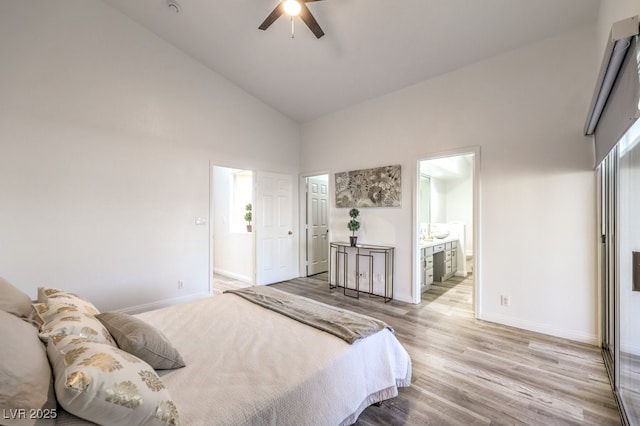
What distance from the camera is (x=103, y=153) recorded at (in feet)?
10.8

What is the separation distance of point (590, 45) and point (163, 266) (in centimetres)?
557

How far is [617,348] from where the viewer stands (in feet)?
6.54

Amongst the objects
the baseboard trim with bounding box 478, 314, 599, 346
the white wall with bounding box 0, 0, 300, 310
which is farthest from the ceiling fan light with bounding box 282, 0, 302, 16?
the baseboard trim with bounding box 478, 314, 599, 346

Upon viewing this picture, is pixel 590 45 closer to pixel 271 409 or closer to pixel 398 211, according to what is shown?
pixel 398 211

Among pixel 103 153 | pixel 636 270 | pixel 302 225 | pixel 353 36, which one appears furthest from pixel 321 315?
pixel 302 225

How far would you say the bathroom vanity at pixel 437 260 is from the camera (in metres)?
4.33

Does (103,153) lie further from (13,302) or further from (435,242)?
(435,242)

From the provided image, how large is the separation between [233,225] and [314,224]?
5.71ft

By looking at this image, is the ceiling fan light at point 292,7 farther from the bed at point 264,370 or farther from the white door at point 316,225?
the white door at point 316,225

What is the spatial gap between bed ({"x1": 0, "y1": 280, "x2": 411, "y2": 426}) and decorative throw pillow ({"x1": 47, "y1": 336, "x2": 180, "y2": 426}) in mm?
17

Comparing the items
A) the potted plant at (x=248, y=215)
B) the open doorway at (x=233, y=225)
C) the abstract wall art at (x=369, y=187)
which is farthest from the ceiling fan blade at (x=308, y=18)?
the potted plant at (x=248, y=215)

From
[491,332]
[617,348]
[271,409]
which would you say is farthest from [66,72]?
[617,348]

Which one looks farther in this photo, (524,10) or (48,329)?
(524,10)

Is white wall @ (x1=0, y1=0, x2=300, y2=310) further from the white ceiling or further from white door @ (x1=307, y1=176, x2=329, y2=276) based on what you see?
white door @ (x1=307, y1=176, x2=329, y2=276)
